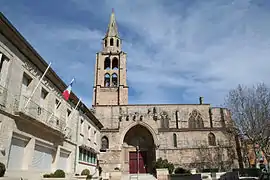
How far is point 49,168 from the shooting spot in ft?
46.9

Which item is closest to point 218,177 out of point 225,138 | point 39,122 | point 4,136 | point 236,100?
point 236,100

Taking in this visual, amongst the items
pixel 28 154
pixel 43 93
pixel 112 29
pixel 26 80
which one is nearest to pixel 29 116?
pixel 28 154

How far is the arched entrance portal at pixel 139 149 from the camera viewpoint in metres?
35.4

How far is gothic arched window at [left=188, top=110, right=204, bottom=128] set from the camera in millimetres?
39969

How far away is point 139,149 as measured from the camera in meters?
36.5

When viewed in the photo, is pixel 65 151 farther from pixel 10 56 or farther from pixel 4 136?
pixel 10 56

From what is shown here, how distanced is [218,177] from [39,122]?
19.1 metres

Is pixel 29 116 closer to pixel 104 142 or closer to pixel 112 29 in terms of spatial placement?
pixel 104 142

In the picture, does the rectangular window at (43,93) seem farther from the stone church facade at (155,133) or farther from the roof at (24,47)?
the stone church facade at (155,133)

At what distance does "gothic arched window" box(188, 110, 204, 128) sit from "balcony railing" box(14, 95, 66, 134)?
28297 mm

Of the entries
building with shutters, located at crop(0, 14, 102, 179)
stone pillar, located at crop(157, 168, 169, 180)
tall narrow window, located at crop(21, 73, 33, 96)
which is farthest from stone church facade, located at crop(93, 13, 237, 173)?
tall narrow window, located at crop(21, 73, 33, 96)

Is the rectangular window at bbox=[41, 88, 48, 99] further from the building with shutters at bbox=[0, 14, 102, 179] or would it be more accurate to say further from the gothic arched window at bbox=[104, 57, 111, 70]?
the gothic arched window at bbox=[104, 57, 111, 70]

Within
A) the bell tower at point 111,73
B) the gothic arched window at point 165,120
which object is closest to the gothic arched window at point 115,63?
the bell tower at point 111,73

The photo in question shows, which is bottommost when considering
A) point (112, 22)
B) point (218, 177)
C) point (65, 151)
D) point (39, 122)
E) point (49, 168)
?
point (218, 177)
